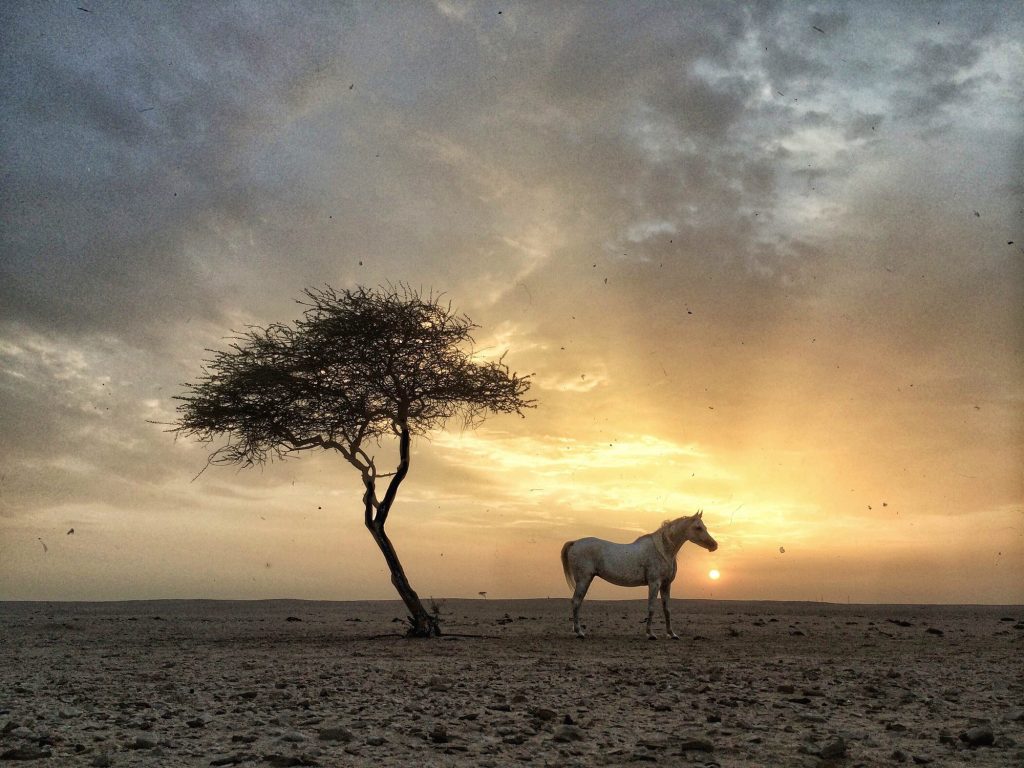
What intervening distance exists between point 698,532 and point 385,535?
7.75 metres

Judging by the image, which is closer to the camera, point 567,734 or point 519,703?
point 567,734

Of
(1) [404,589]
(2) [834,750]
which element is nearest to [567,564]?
(1) [404,589]

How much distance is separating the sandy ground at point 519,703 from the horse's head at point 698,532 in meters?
2.87

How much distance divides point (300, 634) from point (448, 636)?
4367mm

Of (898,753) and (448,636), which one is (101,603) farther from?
(898,753)

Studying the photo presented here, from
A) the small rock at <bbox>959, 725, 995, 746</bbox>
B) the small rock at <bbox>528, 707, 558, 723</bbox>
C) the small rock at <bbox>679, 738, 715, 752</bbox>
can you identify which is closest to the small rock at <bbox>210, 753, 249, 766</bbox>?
the small rock at <bbox>528, 707, 558, 723</bbox>

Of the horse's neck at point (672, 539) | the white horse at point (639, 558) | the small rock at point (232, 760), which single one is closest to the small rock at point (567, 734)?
the small rock at point (232, 760)

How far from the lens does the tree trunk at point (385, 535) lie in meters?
20.7

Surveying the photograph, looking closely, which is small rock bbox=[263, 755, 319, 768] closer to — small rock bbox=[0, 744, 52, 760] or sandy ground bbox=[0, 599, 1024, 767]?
sandy ground bbox=[0, 599, 1024, 767]

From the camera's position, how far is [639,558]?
65.5ft

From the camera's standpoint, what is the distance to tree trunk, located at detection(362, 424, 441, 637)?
67.8ft

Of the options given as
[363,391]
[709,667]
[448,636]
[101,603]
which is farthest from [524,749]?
[101,603]

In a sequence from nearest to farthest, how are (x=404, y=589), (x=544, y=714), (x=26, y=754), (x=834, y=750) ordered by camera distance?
(x=834, y=750) < (x=26, y=754) < (x=544, y=714) < (x=404, y=589)

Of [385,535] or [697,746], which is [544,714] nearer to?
[697,746]
